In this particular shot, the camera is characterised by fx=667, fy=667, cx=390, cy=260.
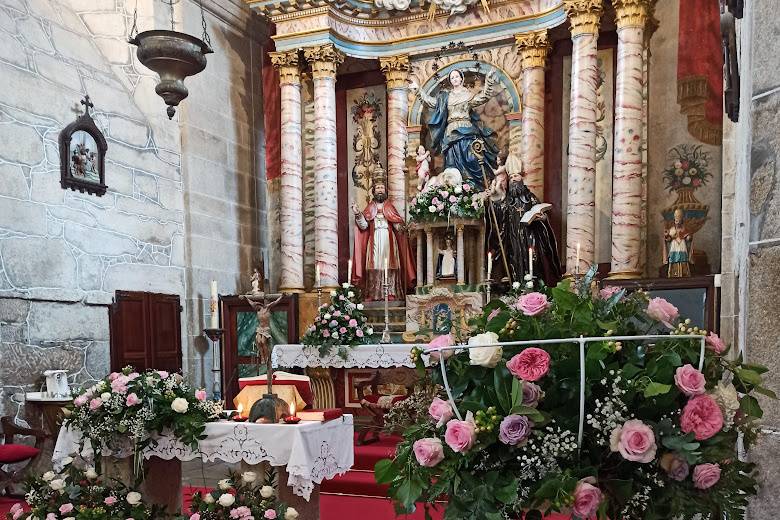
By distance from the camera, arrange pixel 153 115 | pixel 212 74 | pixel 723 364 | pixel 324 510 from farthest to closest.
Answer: pixel 212 74 < pixel 153 115 < pixel 324 510 < pixel 723 364

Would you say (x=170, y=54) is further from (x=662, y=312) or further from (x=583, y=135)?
(x=583, y=135)

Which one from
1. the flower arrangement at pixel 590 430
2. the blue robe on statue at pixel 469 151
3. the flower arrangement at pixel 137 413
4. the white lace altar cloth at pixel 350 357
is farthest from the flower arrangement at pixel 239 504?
the blue robe on statue at pixel 469 151

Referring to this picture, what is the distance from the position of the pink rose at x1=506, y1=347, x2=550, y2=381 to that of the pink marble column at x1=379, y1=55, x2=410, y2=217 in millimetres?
9755

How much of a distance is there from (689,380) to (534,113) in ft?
30.2

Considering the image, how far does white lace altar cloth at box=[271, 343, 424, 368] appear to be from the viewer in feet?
25.8

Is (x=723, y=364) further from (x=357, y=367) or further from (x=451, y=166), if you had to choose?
(x=451, y=166)

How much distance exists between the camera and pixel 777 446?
1.60 m

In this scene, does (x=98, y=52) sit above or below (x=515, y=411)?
above

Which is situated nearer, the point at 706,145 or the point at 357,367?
the point at 357,367

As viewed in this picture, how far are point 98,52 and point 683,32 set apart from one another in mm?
7997

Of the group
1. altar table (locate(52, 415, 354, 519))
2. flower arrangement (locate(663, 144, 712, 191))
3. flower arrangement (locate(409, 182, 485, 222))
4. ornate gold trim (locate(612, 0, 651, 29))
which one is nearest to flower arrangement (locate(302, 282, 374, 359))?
flower arrangement (locate(409, 182, 485, 222))

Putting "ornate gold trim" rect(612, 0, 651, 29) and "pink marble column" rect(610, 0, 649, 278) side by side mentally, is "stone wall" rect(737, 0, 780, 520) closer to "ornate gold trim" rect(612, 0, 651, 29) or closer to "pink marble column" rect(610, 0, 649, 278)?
"pink marble column" rect(610, 0, 649, 278)

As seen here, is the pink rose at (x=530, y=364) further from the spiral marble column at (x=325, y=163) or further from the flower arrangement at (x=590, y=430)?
the spiral marble column at (x=325, y=163)

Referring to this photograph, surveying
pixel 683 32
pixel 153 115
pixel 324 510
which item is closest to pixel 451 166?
pixel 683 32
